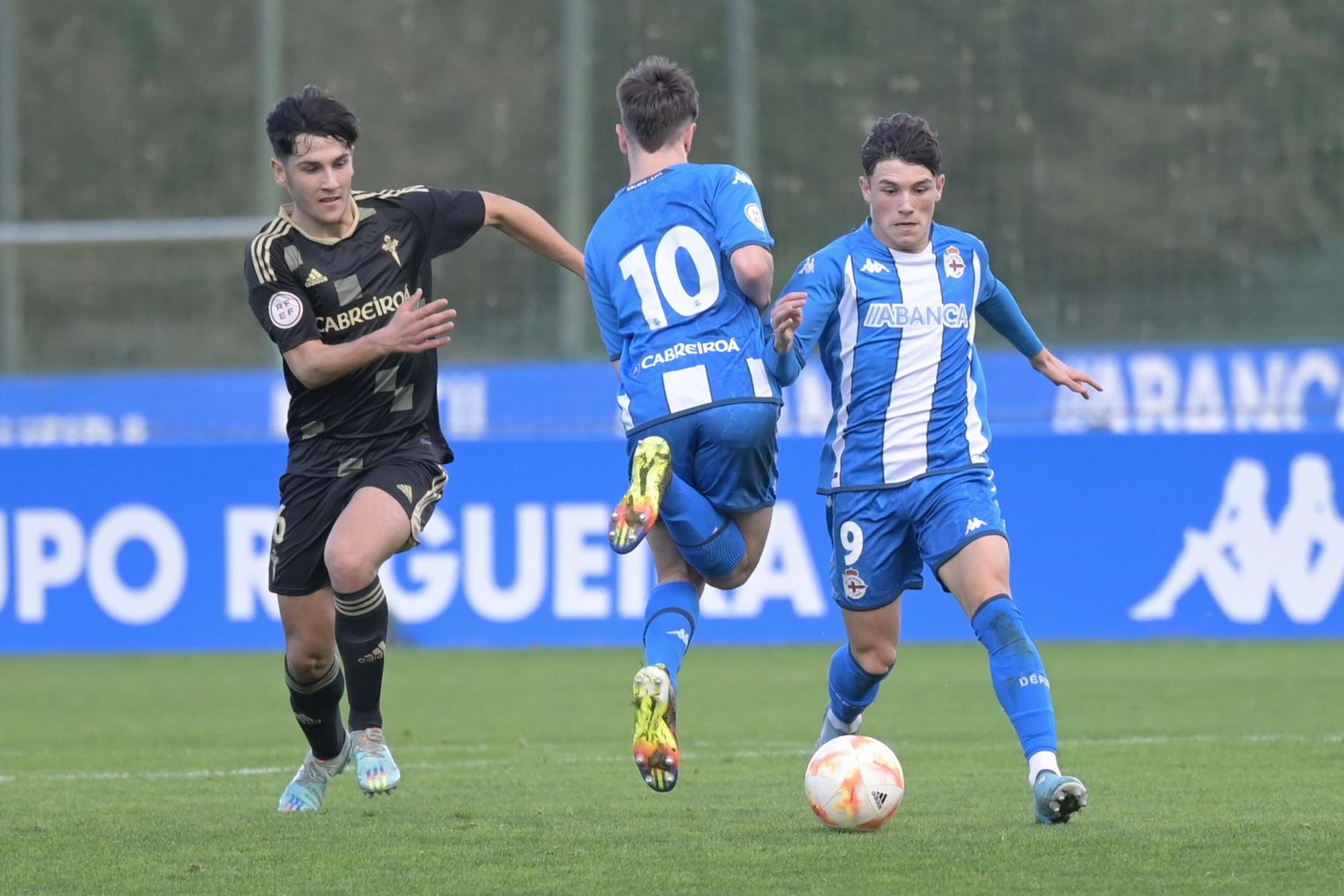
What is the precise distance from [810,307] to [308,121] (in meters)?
1.58

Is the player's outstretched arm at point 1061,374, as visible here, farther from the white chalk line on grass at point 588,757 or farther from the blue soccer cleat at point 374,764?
the blue soccer cleat at point 374,764

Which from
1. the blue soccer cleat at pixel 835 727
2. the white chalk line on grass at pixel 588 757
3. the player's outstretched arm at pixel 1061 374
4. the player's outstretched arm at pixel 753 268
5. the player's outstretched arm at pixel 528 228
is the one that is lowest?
the white chalk line on grass at pixel 588 757

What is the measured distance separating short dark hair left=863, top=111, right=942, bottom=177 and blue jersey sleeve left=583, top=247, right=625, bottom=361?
842 millimetres

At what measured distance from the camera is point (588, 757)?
793cm

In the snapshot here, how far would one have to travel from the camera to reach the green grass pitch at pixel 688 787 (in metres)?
4.92

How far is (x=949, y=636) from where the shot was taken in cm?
1307

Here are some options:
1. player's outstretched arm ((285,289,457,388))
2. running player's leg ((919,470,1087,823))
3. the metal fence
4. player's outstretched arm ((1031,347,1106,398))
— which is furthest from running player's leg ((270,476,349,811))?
the metal fence

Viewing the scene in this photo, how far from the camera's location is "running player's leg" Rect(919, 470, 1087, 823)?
5.51 m

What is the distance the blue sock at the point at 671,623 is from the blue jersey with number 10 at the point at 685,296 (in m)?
0.50

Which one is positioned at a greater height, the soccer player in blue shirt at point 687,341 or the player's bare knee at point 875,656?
the soccer player in blue shirt at point 687,341

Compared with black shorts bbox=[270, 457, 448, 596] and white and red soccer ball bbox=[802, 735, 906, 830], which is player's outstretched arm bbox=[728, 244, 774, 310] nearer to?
black shorts bbox=[270, 457, 448, 596]

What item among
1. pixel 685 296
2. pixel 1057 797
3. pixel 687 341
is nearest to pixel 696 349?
pixel 687 341

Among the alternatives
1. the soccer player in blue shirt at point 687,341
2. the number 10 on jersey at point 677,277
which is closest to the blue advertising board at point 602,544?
the soccer player in blue shirt at point 687,341

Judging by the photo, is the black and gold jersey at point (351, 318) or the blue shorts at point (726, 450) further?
the black and gold jersey at point (351, 318)
